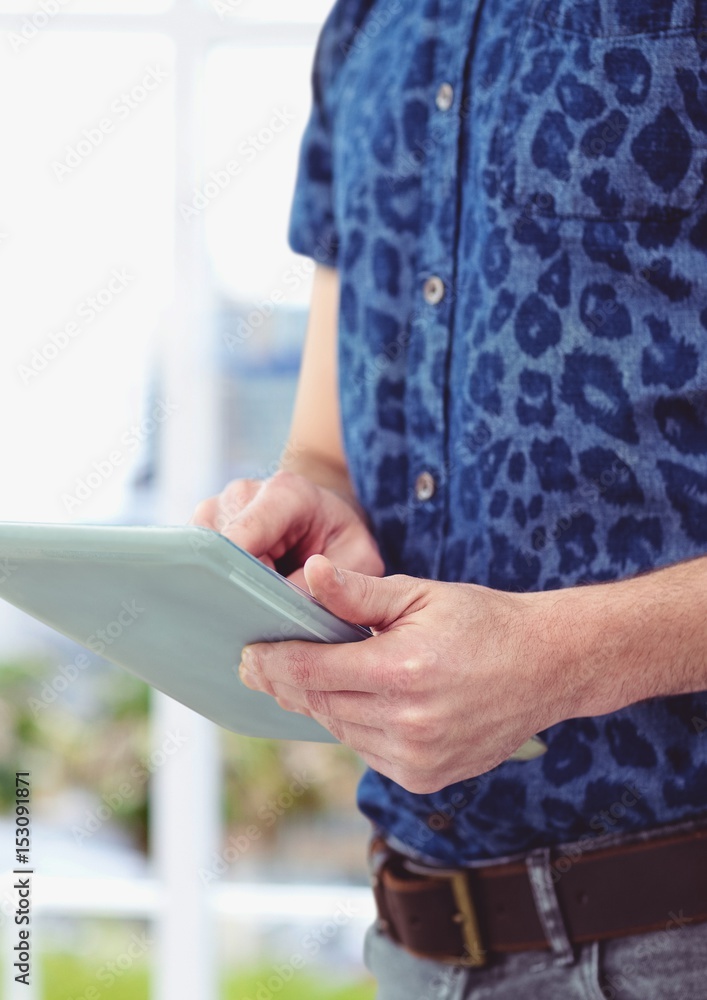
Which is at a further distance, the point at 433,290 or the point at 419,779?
the point at 433,290

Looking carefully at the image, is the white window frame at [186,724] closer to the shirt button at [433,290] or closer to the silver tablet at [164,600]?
the shirt button at [433,290]

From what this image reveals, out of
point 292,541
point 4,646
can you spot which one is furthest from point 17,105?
point 292,541

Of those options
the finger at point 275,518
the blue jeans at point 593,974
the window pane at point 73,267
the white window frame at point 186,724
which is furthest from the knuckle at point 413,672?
the window pane at point 73,267

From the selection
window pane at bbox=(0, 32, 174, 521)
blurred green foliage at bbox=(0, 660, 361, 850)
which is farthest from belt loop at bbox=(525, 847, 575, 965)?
blurred green foliage at bbox=(0, 660, 361, 850)

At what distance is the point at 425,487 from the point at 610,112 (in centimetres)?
31

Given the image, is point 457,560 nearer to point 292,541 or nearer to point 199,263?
point 292,541

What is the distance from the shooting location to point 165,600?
0.49 meters

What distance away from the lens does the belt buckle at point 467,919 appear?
0.73 m

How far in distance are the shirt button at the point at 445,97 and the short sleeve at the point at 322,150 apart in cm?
19

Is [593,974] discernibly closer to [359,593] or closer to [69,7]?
[359,593]

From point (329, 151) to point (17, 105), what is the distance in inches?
67.4

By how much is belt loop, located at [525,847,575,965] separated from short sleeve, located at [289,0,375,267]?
58 centimetres

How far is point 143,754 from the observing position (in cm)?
383

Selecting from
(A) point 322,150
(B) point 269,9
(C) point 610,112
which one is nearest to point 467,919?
(C) point 610,112
